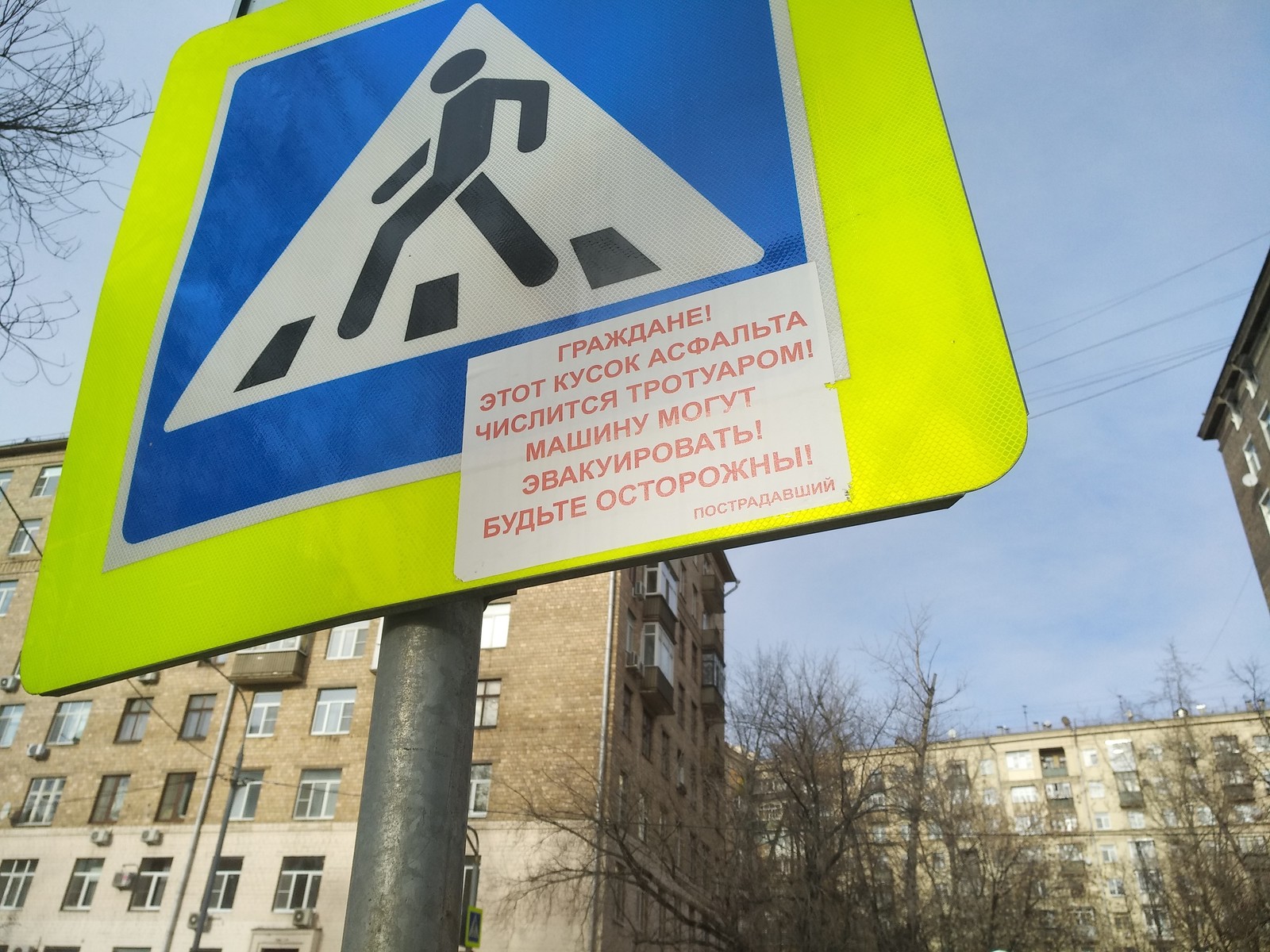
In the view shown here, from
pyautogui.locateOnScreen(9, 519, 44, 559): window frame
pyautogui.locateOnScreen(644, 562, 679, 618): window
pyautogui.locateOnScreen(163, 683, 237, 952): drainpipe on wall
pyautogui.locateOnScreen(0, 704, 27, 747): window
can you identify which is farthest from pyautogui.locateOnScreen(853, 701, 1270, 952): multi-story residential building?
pyautogui.locateOnScreen(9, 519, 44, 559): window frame

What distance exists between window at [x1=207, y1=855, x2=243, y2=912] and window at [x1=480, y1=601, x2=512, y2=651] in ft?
26.2

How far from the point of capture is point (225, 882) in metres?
23.3

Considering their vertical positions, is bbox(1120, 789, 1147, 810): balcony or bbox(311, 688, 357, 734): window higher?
bbox(1120, 789, 1147, 810): balcony

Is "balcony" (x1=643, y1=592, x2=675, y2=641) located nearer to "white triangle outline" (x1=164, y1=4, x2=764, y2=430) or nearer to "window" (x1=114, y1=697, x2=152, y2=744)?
"window" (x1=114, y1=697, x2=152, y2=744)

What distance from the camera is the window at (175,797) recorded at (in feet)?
81.7

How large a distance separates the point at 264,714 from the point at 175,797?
10.1 feet

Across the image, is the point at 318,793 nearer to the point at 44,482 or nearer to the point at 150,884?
the point at 150,884

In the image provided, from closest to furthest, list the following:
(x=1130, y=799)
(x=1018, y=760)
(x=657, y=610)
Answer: (x=657, y=610) < (x=1130, y=799) < (x=1018, y=760)

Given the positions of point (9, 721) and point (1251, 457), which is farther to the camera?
point (1251, 457)

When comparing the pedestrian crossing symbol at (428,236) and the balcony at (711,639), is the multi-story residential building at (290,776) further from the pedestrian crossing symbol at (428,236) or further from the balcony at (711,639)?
the pedestrian crossing symbol at (428,236)

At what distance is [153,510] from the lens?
2271 millimetres

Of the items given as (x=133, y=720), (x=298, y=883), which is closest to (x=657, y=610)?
(x=298, y=883)

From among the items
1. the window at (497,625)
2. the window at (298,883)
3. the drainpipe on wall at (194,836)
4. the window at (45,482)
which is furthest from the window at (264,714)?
the window at (45,482)

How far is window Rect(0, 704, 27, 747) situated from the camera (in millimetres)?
27705
